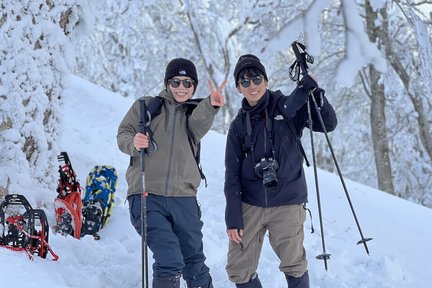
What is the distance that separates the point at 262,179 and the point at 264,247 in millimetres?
2057

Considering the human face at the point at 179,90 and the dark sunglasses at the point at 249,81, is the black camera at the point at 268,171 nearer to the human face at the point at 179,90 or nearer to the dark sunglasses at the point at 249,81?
the dark sunglasses at the point at 249,81

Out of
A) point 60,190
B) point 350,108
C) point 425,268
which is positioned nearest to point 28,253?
point 60,190

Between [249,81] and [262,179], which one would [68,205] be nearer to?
[262,179]

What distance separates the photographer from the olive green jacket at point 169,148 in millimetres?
4012

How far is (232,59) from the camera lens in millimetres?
20078

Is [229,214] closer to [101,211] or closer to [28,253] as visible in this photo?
[28,253]

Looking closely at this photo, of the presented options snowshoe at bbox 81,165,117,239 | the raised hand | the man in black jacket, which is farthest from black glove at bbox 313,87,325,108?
snowshoe at bbox 81,165,117,239

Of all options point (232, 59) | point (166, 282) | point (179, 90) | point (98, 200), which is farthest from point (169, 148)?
point (232, 59)

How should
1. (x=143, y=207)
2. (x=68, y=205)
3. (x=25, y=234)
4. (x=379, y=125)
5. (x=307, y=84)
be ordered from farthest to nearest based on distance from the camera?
(x=379, y=125), (x=68, y=205), (x=25, y=234), (x=307, y=84), (x=143, y=207)

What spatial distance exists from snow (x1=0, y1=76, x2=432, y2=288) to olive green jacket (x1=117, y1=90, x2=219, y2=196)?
47 cm

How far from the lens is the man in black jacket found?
13.1 ft

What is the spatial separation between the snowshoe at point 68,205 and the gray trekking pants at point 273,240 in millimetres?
2005

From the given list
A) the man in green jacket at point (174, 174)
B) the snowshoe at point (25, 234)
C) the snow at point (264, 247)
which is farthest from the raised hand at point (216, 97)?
the snowshoe at point (25, 234)

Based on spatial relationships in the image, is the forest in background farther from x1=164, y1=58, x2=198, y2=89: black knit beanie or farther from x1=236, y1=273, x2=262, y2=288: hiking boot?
x1=236, y1=273, x2=262, y2=288: hiking boot
